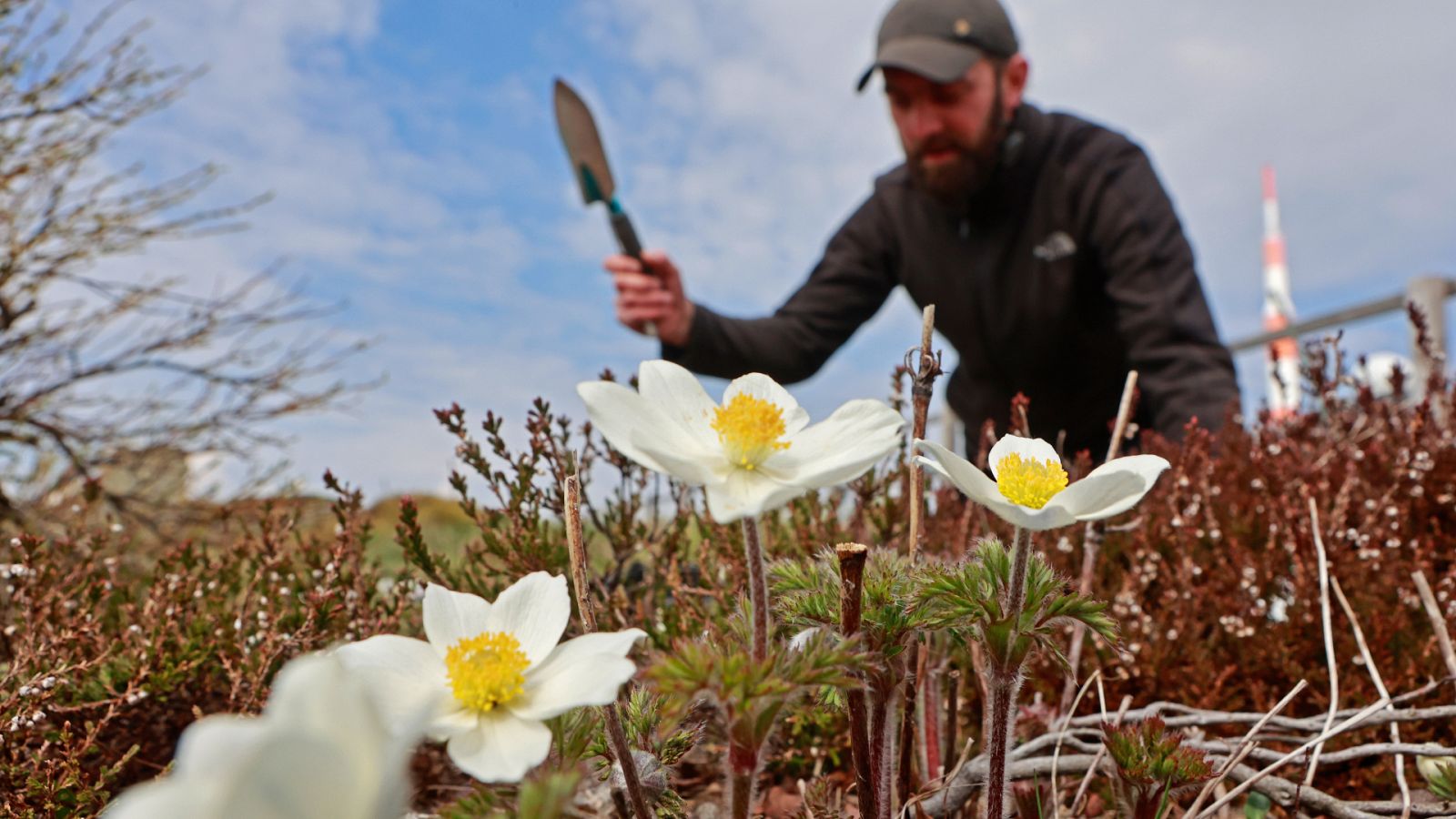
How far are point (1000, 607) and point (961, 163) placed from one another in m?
4.86

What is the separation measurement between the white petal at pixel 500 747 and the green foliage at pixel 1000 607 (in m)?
0.37

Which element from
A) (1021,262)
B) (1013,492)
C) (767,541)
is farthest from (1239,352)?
(1013,492)

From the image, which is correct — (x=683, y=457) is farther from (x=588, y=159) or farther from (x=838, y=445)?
(x=588, y=159)

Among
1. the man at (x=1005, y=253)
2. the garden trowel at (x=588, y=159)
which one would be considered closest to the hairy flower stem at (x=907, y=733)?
the garden trowel at (x=588, y=159)

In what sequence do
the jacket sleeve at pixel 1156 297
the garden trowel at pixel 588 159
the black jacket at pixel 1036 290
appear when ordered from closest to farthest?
the garden trowel at pixel 588 159 → the jacket sleeve at pixel 1156 297 → the black jacket at pixel 1036 290

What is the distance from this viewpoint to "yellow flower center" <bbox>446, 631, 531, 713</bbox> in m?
0.77

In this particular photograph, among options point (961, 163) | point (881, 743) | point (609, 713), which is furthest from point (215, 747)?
point (961, 163)

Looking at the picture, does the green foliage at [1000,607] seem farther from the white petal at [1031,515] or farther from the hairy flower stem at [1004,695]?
the white petal at [1031,515]

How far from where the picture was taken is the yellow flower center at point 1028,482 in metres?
0.89

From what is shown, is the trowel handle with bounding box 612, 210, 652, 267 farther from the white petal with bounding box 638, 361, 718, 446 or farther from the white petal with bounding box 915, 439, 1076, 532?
the white petal with bounding box 915, 439, 1076, 532

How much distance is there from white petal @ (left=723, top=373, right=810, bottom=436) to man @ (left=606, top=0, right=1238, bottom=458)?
4138mm

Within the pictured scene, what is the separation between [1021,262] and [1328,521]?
326 centimetres

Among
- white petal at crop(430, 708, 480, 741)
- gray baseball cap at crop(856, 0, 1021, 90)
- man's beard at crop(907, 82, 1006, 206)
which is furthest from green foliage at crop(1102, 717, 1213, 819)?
man's beard at crop(907, 82, 1006, 206)

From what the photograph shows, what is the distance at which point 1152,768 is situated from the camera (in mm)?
979
